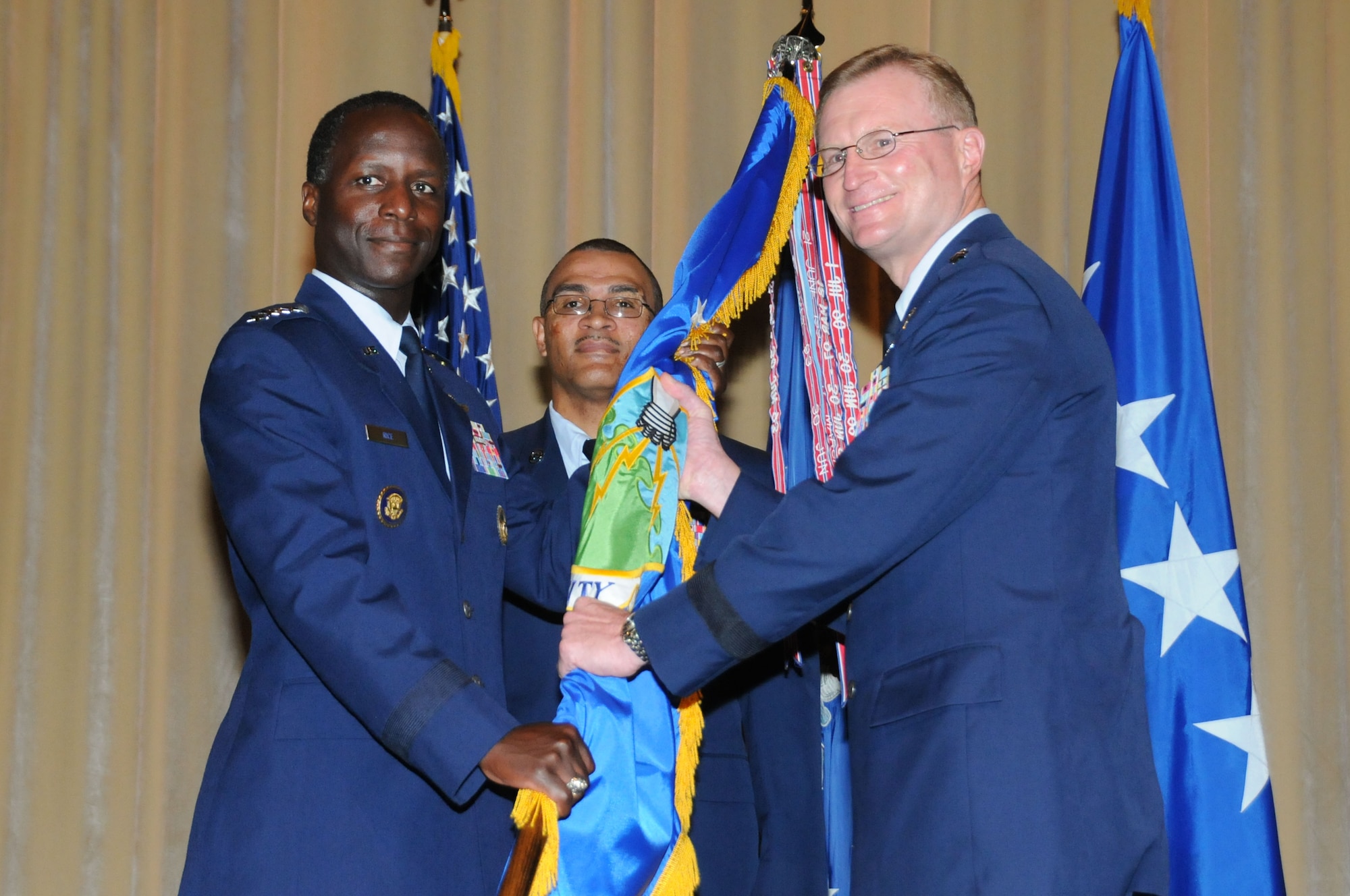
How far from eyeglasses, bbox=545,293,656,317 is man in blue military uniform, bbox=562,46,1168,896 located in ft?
4.35

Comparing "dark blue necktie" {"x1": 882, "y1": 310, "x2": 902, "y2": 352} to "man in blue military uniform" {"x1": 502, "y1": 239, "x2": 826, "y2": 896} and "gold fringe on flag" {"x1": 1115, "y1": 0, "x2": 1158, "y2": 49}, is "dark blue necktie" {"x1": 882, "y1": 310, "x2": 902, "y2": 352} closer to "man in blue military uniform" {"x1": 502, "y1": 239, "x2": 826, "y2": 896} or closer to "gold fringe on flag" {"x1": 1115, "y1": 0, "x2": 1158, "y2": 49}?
"man in blue military uniform" {"x1": 502, "y1": 239, "x2": 826, "y2": 896}

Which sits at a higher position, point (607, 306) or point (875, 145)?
point (875, 145)

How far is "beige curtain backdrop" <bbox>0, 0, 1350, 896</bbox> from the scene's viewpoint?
159 inches

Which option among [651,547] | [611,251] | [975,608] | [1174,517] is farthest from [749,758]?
[611,251]

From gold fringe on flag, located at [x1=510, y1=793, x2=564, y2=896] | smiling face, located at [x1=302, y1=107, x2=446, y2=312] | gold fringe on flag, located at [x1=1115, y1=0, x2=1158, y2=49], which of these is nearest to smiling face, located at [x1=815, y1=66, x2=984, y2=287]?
smiling face, located at [x1=302, y1=107, x2=446, y2=312]

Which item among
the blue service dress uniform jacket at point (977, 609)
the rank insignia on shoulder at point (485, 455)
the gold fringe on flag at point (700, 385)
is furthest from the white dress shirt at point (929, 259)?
the rank insignia on shoulder at point (485, 455)

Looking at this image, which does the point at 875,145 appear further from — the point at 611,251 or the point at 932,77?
the point at 611,251

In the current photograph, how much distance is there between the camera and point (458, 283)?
3.86 metres

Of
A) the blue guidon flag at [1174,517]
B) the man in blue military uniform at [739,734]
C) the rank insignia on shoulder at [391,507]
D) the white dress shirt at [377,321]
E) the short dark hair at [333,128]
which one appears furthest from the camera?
the blue guidon flag at [1174,517]

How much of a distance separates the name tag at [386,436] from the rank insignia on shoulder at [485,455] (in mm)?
247

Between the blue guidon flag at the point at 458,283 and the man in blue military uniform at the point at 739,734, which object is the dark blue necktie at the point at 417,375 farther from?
the blue guidon flag at the point at 458,283

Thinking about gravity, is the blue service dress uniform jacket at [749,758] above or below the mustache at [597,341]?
below

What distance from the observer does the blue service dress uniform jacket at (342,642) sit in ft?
6.66

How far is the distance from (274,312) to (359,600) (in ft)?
1.95
